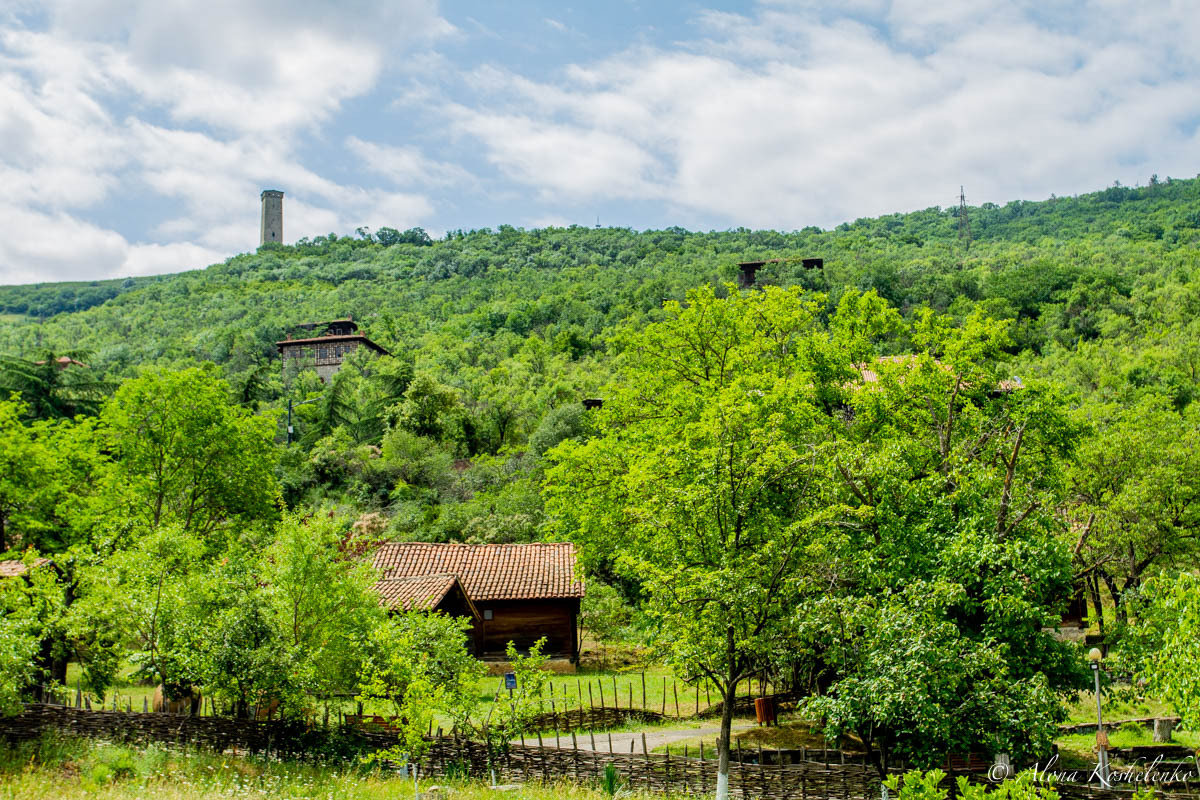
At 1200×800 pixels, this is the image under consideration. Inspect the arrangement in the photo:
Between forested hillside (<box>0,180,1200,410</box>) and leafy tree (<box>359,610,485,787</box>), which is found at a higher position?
forested hillside (<box>0,180,1200,410</box>)

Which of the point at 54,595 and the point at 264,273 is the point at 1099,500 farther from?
the point at 264,273

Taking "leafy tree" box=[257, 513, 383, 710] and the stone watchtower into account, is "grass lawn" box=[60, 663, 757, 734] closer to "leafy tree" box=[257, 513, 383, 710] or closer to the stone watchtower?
"leafy tree" box=[257, 513, 383, 710]

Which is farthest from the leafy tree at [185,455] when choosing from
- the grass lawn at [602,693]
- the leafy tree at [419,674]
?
the leafy tree at [419,674]

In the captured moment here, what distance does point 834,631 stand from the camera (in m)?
15.9

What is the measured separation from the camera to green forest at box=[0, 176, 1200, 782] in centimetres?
1589

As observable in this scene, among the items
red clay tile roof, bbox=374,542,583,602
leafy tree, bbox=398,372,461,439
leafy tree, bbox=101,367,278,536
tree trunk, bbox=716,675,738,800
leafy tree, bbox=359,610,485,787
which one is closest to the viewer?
tree trunk, bbox=716,675,738,800

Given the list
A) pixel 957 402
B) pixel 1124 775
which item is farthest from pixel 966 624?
pixel 957 402

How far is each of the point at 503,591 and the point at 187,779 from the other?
1914 centimetres

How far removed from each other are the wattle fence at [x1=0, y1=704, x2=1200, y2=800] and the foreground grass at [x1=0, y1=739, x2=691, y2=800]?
0.46 m

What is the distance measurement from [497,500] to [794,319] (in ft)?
83.9

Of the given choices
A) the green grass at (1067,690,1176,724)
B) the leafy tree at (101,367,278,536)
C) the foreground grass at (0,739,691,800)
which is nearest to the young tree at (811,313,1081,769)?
the foreground grass at (0,739,691,800)

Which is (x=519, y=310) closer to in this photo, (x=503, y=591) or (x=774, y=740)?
(x=503, y=591)

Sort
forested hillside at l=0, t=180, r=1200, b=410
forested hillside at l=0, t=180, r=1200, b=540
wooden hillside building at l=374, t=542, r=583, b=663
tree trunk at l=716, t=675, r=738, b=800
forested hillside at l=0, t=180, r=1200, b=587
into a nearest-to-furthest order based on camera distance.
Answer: tree trunk at l=716, t=675, r=738, b=800 < wooden hillside building at l=374, t=542, r=583, b=663 < forested hillside at l=0, t=180, r=1200, b=587 < forested hillside at l=0, t=180, r=1200, b=540 < forested hillside at l=0, t=180, r=1200, b=410

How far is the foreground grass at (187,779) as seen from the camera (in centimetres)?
1483
